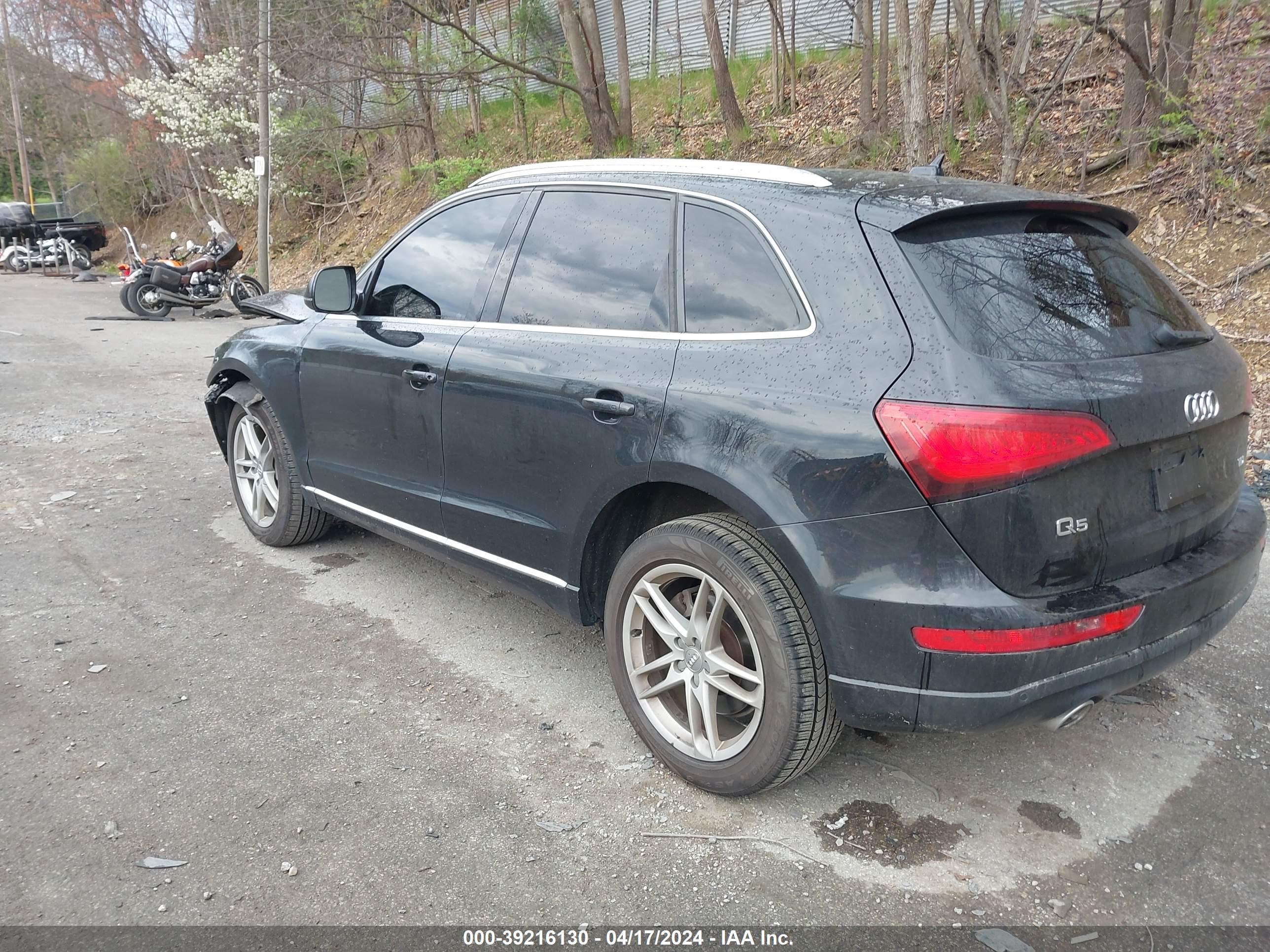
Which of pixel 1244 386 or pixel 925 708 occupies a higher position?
pixel 1244 386

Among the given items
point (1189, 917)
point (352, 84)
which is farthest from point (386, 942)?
point (352, 84)

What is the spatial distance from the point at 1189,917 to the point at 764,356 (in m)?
1.79

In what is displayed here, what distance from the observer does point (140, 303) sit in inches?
630

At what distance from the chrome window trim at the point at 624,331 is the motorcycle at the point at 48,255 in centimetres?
2658

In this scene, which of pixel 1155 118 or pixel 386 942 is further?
pixel 1155 118

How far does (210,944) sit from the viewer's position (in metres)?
2.29

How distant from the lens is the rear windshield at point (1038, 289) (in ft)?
7.93

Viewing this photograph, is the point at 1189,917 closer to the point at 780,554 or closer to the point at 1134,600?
the point at 1134,600

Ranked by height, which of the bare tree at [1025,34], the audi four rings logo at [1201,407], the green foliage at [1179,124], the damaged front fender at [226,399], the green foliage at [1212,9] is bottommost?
the damaged front fender at [226,399]

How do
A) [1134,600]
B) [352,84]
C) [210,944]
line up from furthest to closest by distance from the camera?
[352,84], [1134,600], [210,944]

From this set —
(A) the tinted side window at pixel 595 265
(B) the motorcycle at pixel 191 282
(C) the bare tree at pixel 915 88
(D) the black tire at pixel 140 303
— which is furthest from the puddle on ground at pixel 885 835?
(D) the black tire at pixel 140 303

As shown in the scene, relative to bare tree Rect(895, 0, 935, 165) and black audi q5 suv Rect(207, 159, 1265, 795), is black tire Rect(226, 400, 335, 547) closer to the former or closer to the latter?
black audi q5 suv Rect(207, 159, 1265, 795)

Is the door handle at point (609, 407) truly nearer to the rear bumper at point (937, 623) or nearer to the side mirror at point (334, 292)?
the rear bumper at point (937, 623)

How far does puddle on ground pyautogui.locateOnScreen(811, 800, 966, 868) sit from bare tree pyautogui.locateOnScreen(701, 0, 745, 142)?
1331cm
